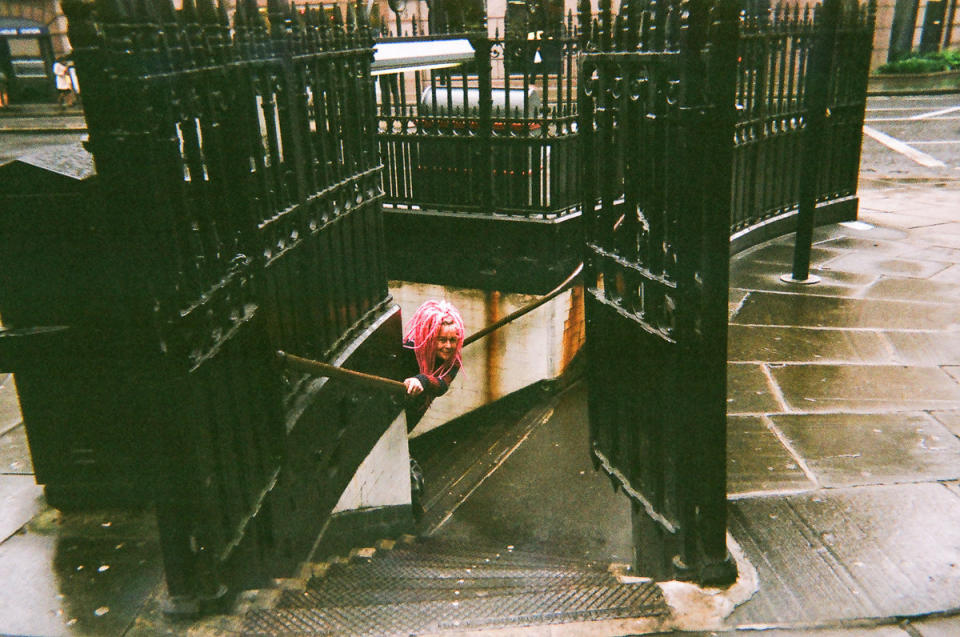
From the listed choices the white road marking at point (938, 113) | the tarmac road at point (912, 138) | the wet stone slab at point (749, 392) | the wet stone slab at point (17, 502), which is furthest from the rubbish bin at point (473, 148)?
the white road marking at point (938, 113)

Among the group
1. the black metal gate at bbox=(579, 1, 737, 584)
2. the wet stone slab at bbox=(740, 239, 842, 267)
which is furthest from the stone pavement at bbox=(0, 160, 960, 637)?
the wet stone slab at bbox=(740, 239, 842, 267)

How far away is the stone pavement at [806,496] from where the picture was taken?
303 centimetres

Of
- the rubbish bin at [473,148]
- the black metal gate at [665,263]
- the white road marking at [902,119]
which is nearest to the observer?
the black metal gate at [665,263]

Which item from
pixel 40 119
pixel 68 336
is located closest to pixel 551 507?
pixel 68 336

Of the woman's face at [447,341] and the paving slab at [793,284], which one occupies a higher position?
the woman's face at [447,341]

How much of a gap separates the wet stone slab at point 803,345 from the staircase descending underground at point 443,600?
6.87 ft

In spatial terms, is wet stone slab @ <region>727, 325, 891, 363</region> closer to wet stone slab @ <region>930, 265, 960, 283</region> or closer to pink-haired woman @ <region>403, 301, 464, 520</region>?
wet stone slab @ <region>930, 265, 960, 283</region>

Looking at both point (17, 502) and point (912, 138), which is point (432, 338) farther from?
point (912, 138)

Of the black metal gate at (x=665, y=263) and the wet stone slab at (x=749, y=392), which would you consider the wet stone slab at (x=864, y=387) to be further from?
the black metal gate at (x=665, y=263)

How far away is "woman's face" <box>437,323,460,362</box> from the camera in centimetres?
554

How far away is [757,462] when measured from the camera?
4086mm

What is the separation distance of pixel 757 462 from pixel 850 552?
84 centimetres

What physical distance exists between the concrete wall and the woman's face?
177 cm

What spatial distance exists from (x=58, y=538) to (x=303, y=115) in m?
2.24
